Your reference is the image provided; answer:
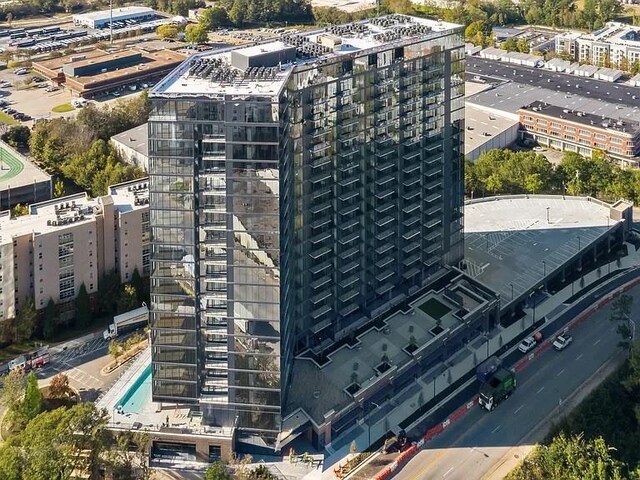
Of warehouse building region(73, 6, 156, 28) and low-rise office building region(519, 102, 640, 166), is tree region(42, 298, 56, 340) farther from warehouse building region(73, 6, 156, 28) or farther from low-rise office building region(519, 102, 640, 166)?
warehouse building region(73, 6, 156, 28)

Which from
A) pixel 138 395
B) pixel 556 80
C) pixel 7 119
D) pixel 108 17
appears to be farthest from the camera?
pixel 108 17

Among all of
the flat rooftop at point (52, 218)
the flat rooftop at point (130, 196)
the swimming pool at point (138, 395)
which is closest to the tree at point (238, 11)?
the flat rooftop at point (130, 196)

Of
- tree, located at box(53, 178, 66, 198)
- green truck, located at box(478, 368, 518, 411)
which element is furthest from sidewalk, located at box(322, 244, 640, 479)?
tree, located at box(53, 178, 66, 198)

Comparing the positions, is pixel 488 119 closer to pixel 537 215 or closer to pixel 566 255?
pixel 537 215

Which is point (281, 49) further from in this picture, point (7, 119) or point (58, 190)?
point (7, 119)

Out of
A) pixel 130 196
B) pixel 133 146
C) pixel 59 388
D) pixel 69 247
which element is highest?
pixel 133 146

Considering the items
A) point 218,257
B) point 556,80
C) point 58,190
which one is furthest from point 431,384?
point 556,80
